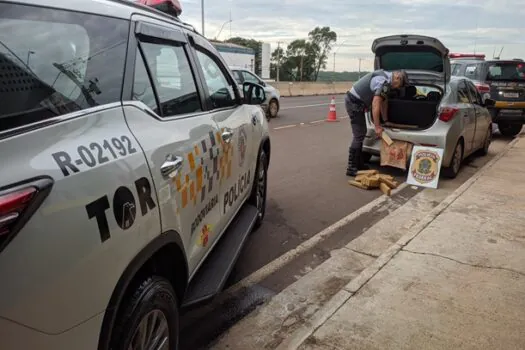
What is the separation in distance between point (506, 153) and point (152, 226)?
949 cm

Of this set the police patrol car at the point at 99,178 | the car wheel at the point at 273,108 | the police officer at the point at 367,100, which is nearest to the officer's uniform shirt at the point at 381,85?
the police officer at the point at 367,100

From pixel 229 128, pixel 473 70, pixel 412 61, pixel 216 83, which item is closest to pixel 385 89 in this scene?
pixel 412 61

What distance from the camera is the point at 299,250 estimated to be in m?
4.61

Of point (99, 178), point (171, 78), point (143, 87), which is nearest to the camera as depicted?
point (99, 178)

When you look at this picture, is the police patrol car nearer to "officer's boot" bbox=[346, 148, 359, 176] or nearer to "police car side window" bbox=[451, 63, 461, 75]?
"officer's boot" bbox=[346, 148, 359, 176]

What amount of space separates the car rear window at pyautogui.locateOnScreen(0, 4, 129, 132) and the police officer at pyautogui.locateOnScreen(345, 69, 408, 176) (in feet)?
17.8

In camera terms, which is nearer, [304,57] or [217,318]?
[217,318]

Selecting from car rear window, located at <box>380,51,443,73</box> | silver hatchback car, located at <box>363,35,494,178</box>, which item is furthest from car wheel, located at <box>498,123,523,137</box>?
car rear window, located at <box>380,51,443,73</box>

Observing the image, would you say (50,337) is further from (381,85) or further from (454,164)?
(454,164)

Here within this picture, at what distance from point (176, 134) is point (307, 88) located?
33574 mm

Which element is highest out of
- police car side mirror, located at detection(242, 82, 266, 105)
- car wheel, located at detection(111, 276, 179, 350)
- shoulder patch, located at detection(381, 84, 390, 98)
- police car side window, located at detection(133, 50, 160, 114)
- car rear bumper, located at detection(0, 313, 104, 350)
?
police car side window, located at detection(133, 50, 160, 114)

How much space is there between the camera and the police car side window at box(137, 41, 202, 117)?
8.19 ft

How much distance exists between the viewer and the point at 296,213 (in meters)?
5.75

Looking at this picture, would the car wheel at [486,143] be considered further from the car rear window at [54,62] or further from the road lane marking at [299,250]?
the car rear window at [54,62]
